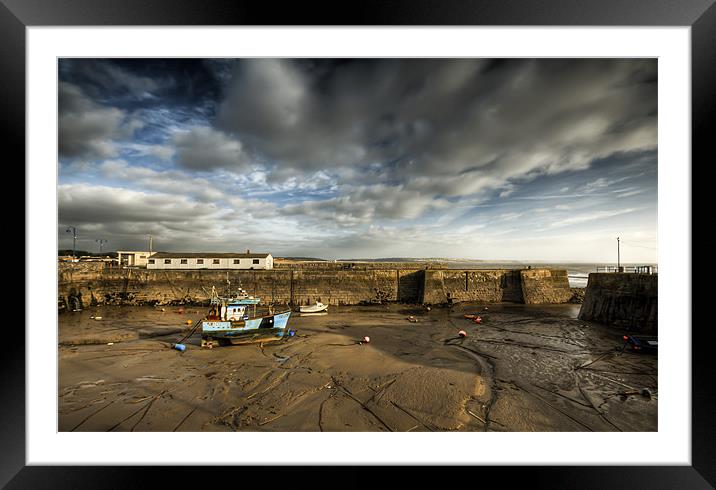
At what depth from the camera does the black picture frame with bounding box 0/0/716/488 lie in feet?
4.66

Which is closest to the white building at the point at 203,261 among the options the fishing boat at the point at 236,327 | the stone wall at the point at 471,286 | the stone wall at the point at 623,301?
the fishing boat at the point at 236,327

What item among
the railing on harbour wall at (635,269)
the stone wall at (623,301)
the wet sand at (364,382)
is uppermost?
the railing on harbour wall at (635,269)

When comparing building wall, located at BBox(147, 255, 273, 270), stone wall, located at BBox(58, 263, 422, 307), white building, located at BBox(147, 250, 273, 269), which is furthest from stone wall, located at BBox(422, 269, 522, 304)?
building wall, located at BBox(147, 255, 273, 270)

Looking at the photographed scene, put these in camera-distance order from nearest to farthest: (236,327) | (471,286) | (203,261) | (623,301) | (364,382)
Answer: (364,382), (236,327), (623,301), (471,286), (203,261)

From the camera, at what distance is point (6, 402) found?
4.91 ft

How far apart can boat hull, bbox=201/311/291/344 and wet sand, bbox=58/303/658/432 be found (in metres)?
0.34

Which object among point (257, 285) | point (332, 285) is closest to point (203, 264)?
point (257, 285)

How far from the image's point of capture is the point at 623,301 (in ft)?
32.0

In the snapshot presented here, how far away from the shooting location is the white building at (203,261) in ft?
65.2
